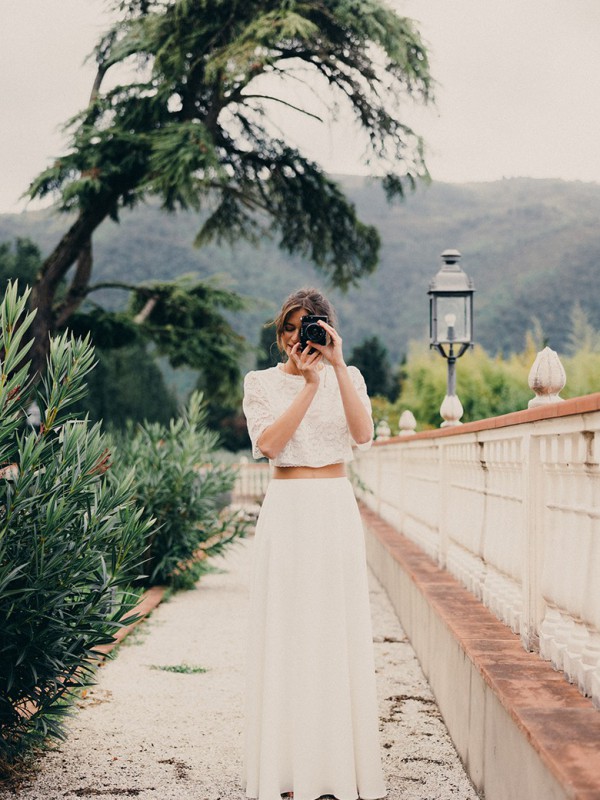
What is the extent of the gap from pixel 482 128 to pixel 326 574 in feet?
337

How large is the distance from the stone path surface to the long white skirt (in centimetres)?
24

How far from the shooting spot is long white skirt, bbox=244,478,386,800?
11.6ft

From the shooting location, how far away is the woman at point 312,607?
11.6 feet

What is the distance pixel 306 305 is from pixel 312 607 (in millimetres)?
1048

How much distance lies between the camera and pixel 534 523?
12.2 feet

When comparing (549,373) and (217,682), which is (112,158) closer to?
(217,682)

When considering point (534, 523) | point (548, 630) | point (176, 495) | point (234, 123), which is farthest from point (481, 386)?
point (548, 630)

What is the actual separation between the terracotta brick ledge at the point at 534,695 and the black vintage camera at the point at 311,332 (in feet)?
4.16

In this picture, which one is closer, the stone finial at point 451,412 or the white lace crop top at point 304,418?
the white lace crop top at point 304,418

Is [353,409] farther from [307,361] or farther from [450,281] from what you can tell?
[450,281]

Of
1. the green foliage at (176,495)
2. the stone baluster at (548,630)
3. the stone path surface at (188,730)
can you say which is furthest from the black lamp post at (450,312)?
the stone baluster at (548,630)

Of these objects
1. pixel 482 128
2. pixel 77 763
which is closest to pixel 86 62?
pixel 77 763

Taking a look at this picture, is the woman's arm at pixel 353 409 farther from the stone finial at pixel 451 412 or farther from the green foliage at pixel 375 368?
the green foliage at pixel 375 368

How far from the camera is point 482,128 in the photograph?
101 metres
